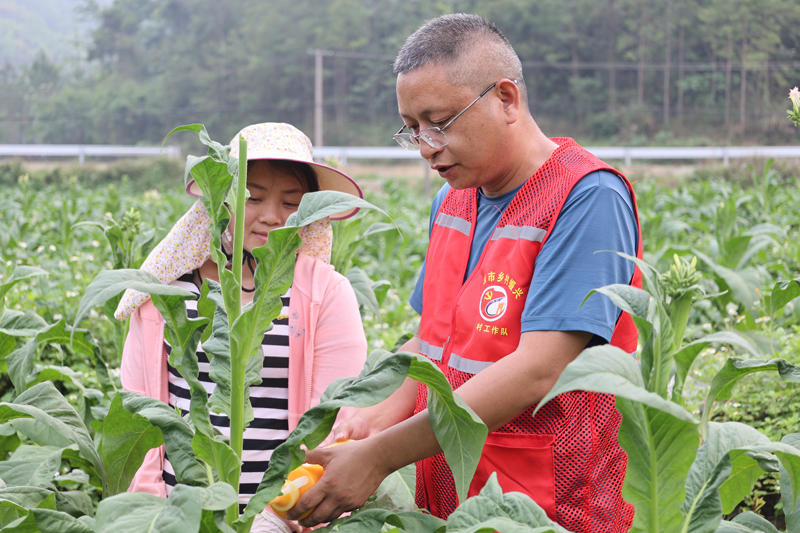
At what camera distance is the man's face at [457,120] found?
1692 millimetres

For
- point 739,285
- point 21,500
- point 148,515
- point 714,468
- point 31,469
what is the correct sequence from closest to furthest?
point 148,515 → point 714,468 → point 21,500 → point 31,469 → point 739,285

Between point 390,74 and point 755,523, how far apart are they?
146ft

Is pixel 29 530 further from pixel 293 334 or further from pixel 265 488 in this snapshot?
pixel 293 334

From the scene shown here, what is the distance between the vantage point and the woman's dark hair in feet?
7.07

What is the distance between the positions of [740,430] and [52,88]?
5897 centimetres

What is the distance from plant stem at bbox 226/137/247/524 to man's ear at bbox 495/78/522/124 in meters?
0.73

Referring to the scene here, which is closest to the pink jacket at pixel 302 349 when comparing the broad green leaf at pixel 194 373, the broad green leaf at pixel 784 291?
the broad green leaf at pixel 194 373

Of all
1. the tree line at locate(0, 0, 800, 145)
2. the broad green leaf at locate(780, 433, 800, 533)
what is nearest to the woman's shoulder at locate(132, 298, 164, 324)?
the broad green leaf at locate(780, 433, 800, 533)

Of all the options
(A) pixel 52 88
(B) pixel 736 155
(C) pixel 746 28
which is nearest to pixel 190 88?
(A) pixel 52 88

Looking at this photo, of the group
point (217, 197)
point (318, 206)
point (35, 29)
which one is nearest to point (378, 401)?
point (318, 206)

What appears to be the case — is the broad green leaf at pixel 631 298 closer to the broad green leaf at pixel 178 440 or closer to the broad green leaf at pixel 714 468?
the broad green leaf at pixel 714 468

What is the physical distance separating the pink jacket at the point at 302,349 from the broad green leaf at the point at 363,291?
3.01 feet

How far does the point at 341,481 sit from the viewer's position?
154cm

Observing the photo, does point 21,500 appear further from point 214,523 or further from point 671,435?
point 671,435
